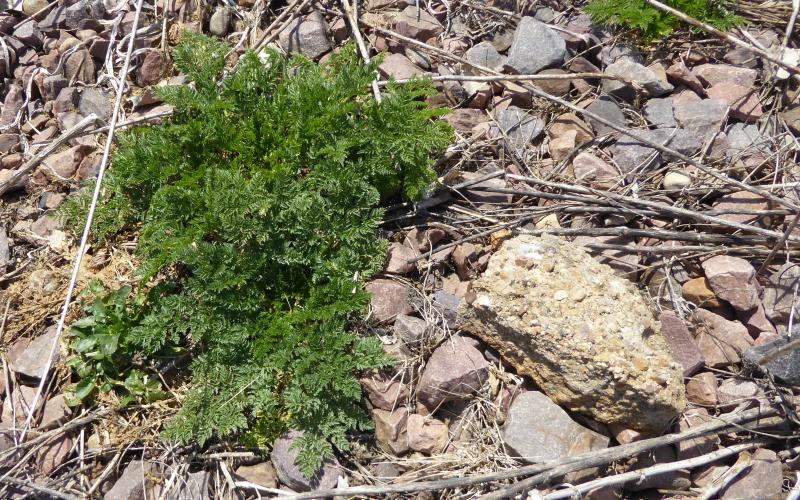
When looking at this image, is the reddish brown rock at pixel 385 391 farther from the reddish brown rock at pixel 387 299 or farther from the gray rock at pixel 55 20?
the gray rock at pixel 55 20

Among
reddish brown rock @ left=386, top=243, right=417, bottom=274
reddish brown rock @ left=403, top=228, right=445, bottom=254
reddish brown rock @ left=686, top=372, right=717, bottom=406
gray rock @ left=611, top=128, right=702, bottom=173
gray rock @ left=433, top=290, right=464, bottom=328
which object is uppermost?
gray rock @ left=611, top=128, right=702, bottom=173

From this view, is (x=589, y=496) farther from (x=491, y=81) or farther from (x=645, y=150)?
(x=491, y=81)

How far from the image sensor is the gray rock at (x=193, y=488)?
3.42 metres

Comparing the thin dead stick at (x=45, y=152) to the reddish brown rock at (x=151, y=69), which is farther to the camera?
the reddish brown rock at (x=151, y=69)

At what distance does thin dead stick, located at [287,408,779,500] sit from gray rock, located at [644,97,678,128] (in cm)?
200

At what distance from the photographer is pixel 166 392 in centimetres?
365

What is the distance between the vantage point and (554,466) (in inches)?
123

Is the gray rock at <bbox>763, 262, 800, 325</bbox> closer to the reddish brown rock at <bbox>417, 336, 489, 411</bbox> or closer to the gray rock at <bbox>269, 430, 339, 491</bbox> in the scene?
the reddish brown rock at <bbox>417, 336, 489, 411</bbox>

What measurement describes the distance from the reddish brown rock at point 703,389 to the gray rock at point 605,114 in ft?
5.67

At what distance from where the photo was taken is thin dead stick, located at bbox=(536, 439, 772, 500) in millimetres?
3080

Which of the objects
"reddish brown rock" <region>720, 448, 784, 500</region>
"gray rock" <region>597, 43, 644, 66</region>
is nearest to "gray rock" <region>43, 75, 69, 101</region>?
"gray rock" <region>597, 43, 644, 66</region>

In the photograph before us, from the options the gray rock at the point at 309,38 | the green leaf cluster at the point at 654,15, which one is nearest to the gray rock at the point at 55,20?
the gray rock at the point at 309,38

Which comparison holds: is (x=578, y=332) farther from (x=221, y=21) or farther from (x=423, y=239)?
(x=221, y=21)

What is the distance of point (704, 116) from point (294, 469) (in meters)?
3.42
